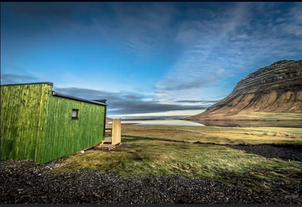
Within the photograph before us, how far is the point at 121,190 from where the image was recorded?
639 cm

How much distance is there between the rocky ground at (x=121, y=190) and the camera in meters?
5.64

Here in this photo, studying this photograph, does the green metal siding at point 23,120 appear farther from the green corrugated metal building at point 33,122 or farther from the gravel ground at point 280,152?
the gravel ground at point 280,152

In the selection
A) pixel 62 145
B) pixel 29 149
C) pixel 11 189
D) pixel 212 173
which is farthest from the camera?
pixel 62 145

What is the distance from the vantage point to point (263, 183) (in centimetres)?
741

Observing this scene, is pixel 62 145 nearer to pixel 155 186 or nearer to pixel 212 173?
pixel 155 186

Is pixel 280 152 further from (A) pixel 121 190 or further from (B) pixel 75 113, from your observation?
(B) pixel 75 113

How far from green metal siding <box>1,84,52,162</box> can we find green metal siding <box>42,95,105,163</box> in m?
0.47

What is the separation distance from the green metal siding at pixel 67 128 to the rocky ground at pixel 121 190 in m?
2.51

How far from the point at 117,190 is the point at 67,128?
317 inches

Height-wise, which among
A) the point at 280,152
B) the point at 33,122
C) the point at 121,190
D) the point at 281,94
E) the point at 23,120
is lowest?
the point at 280,152

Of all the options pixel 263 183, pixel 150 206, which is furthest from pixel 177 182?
pixel 263 183

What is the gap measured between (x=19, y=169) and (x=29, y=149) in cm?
147

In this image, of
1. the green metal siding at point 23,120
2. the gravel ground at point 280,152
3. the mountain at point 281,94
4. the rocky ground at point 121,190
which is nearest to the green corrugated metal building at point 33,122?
the green metal siding at point 23,120

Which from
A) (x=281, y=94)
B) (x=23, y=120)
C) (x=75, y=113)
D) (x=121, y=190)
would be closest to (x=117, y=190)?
(x=121, y=190)
